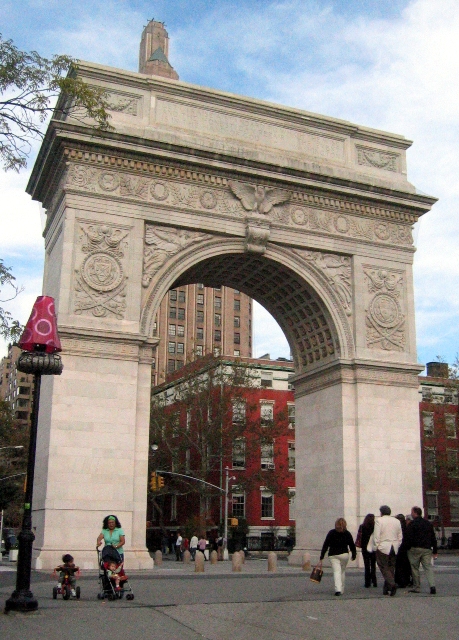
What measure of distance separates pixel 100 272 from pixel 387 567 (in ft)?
51.4

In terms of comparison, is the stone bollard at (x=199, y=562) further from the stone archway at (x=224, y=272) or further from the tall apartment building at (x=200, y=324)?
the tall apartment building at (x=200, y=324)

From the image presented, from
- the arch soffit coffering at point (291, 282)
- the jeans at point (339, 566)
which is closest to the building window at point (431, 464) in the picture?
the arch soffit coffering at point (291, 282)

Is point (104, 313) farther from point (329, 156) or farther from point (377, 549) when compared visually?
point (377, 549)

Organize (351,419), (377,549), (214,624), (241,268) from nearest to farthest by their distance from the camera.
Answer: (214,624)
(377,549)
(351,419)
(241,268)

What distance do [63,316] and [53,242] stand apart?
15.5 feet

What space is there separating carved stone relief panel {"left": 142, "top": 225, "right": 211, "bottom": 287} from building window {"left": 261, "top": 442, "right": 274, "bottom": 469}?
30.0 m

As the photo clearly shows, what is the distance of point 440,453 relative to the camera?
56.9m

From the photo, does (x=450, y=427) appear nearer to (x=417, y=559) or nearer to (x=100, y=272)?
(x=100, y=272)

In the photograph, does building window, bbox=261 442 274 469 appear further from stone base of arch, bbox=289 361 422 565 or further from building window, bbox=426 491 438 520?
stone base of arch, bbox=289 361 422 565

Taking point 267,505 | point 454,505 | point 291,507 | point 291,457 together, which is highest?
point 291,457

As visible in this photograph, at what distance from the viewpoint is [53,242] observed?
30.0 metres

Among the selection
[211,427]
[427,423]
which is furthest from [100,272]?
[427,423]

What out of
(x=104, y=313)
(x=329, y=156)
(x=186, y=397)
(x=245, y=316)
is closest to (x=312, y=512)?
(x=104, y=313)

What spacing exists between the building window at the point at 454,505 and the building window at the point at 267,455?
16.8 m
